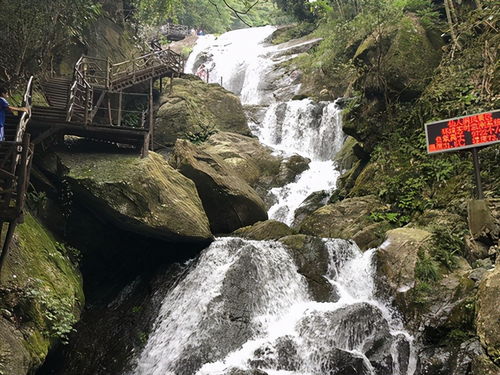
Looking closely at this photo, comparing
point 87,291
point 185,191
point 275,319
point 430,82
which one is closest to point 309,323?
point 275,319

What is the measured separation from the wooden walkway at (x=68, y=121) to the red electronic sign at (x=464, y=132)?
7990mm

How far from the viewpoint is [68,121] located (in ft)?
36.8

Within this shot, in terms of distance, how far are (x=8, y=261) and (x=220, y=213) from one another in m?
7.78

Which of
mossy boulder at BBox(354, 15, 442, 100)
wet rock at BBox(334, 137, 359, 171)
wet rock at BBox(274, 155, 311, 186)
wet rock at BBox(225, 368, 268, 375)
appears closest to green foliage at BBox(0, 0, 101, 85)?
wet rock at BBox(225, 368, 268, 375)

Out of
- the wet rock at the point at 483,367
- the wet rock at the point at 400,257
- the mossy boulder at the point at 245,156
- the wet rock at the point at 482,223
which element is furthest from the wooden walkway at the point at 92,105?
the wet rock at the point at 483,367

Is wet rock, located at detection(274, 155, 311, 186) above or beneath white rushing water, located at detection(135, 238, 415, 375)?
above

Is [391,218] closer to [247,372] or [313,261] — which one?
[313,261]

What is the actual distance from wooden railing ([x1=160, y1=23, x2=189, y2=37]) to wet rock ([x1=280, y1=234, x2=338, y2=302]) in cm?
4104

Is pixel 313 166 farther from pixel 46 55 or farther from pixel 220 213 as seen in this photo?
pixel 46 55

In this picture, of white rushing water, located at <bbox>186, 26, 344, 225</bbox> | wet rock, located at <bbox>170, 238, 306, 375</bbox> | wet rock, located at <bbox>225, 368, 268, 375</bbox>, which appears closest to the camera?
wet rock, located at <bbox>225, 368, 268, 375</bbox>

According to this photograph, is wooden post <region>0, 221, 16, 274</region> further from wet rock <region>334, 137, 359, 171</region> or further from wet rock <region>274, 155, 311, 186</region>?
wet rock <region>334, 137, 359, 171</region>

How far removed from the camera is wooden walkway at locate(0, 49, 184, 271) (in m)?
7.16

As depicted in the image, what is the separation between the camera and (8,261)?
7727 millimetres

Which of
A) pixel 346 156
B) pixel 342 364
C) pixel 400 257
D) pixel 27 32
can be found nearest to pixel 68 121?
pixel 27 32
